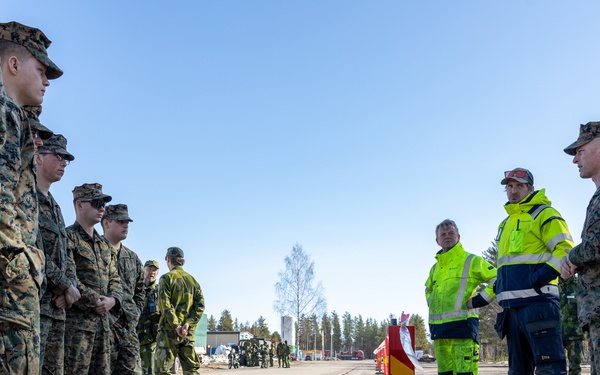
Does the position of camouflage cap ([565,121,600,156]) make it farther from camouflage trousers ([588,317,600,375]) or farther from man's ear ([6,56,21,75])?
man's ear ([6,56,21,75])

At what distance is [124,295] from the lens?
6.52 meters

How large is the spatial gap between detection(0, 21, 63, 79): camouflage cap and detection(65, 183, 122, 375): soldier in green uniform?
2548 mm

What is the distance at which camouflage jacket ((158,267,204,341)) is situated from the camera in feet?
26.7

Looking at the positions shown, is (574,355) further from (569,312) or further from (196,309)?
(196,309)

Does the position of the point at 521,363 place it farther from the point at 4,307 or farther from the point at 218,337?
the point at 218,337

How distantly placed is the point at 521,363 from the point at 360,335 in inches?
6601

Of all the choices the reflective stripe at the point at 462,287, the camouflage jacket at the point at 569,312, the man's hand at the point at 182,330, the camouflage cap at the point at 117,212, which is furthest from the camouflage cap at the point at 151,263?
the camouflage jacket at the point at 569,312

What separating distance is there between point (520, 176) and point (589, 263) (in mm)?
1898

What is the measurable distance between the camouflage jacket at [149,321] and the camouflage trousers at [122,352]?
147 inches

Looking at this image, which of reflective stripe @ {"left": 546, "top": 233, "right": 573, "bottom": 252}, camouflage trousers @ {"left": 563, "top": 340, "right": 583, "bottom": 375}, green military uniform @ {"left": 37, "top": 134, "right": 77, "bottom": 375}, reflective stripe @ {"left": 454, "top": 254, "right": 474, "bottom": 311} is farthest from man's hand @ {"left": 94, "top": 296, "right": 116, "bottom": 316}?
camouflage trousers @ {"left": 563, "top": 340, "right": 583, "bottom": 375}

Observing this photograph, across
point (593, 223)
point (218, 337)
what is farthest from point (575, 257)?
point (218, 337)

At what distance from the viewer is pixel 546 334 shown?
16.9 ft

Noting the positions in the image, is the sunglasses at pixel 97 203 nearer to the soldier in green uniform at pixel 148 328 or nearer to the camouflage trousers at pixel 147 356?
the soldier in green uniform at pixel 148 328

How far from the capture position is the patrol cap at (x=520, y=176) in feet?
19.1
